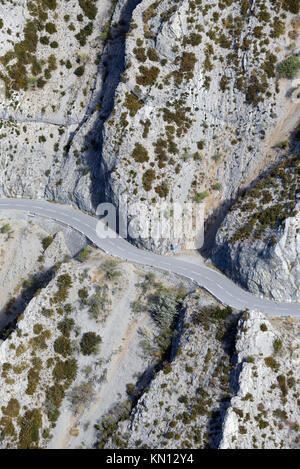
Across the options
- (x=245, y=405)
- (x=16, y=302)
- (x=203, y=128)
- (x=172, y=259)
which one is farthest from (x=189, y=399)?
(x=203, y=128)

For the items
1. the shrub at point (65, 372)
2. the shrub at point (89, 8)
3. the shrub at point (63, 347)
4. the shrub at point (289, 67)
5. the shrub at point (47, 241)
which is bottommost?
the shrub at point (65, 372)

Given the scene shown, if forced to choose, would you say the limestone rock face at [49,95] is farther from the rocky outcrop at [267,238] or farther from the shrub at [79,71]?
the rocky outcrop at [267,238]

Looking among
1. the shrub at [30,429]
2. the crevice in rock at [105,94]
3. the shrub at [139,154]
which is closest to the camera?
the shrub at [30,429]

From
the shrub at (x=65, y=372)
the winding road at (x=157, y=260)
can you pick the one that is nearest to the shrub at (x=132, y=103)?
the winding road at (x=157, y=260)

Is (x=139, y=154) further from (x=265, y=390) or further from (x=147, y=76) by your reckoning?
(x=265, y=390)

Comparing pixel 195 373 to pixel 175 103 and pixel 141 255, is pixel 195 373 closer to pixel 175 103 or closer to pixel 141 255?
pixel 141 255

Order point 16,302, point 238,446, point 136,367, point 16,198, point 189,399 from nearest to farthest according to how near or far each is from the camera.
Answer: point 238,446, point 189,399, point 136,367, point 16,302, point 16,198

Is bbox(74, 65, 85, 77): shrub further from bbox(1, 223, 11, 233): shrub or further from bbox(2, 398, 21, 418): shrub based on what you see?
bbox(2, 398, 21, 418): shrub
